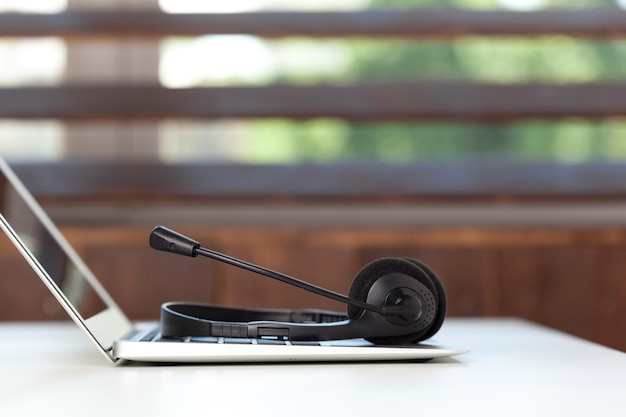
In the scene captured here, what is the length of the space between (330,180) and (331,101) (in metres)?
0.18

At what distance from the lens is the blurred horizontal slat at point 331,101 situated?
1.83 m

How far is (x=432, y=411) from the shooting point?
44 cm

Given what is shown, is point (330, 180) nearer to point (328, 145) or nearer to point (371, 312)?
point (328, 145)

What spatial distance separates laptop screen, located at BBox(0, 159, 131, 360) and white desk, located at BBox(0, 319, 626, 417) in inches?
1.4

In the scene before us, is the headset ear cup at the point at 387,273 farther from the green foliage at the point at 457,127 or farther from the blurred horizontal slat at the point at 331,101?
the green foliage at the point at 457,127

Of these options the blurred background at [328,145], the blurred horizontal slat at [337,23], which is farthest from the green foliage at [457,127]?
the blurred horizontal slat at [337,23]

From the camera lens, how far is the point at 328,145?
6.80ft

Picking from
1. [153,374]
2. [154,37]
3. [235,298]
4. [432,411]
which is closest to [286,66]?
[154,37]

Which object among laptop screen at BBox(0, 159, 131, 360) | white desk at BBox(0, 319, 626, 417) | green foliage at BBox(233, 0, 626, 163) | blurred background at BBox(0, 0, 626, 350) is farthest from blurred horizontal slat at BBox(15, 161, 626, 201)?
white desk at BBox(0, 319, 626, 417)

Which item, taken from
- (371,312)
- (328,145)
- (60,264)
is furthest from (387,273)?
(328,145)

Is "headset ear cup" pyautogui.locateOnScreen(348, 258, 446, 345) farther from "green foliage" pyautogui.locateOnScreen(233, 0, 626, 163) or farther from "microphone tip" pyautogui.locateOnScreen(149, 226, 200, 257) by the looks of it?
"green foliage" pyautogui.locateOnScreen(233, 0, 626, 163)

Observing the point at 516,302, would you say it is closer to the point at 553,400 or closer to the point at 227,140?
the point at 227,140

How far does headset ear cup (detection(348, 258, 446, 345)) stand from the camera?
25.6 inches

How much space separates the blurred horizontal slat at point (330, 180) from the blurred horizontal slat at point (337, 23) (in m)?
0.32
